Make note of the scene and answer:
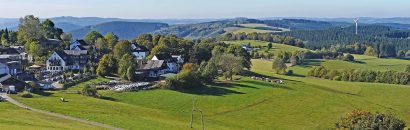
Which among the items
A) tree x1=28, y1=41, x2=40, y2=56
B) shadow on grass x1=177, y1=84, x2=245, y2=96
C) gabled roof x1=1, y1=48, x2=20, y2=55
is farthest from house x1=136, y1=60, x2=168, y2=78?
gabled roof x1=1, y1=48, x2=20, y2=55

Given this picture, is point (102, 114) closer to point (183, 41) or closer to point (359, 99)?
point (359, 99)

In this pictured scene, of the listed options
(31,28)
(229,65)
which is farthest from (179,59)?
(31,28)

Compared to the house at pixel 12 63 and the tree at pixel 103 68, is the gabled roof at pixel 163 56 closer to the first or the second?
the tree at pixel 103 68

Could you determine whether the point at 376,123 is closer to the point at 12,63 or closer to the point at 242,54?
the point at 12,63

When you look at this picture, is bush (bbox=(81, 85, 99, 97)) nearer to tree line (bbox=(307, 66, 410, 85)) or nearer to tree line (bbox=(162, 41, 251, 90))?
tree line (bbox=(162, 41, 251, 90))

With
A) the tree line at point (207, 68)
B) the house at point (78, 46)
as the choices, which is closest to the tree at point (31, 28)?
the house at point (78, 46)

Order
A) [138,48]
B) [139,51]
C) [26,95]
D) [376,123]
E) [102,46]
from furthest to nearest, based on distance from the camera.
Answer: [138,48], [139,51], [102,46], [26,95], [376,123]
